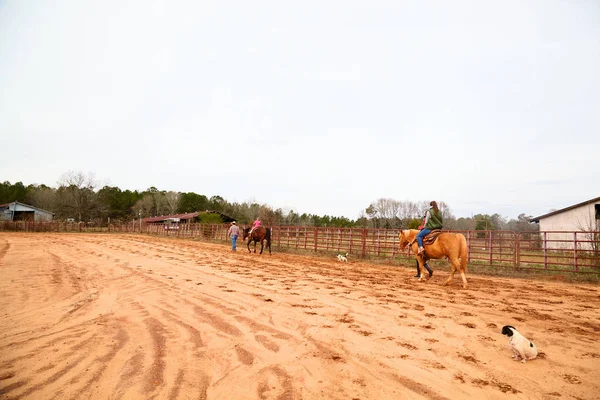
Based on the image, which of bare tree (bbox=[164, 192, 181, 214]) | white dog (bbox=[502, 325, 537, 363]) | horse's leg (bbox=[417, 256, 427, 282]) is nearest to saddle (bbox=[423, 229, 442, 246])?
horse's leg (bbox=[417, 256, 427, 282])

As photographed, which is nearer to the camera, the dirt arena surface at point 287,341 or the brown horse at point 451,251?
the dirt arena surface at point 287,341

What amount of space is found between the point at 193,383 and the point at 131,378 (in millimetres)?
655

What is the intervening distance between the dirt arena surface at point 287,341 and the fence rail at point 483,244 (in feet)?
13.9

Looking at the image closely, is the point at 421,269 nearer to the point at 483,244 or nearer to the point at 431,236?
the point at 431,236

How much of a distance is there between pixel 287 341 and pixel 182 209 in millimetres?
82981

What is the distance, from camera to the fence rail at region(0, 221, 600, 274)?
12023 millimetres

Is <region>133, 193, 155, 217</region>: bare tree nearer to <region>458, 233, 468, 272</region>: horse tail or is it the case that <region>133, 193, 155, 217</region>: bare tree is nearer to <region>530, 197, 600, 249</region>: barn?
<region>530, 197, 600, 249</region>: barn

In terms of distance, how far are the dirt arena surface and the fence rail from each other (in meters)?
4.24

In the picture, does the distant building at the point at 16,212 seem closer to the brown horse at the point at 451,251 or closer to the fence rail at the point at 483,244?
the fence rail at the point at 483,244

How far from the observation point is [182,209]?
270ft

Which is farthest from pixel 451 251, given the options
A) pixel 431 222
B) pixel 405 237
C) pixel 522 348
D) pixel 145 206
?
pixel 145 206

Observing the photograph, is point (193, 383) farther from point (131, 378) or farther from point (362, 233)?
point (362, 233)

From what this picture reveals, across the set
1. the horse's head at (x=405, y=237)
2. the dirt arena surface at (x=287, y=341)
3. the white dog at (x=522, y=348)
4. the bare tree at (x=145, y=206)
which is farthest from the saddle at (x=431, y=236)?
the bare tree at (x=145, y=206)

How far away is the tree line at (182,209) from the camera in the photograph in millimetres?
55188
